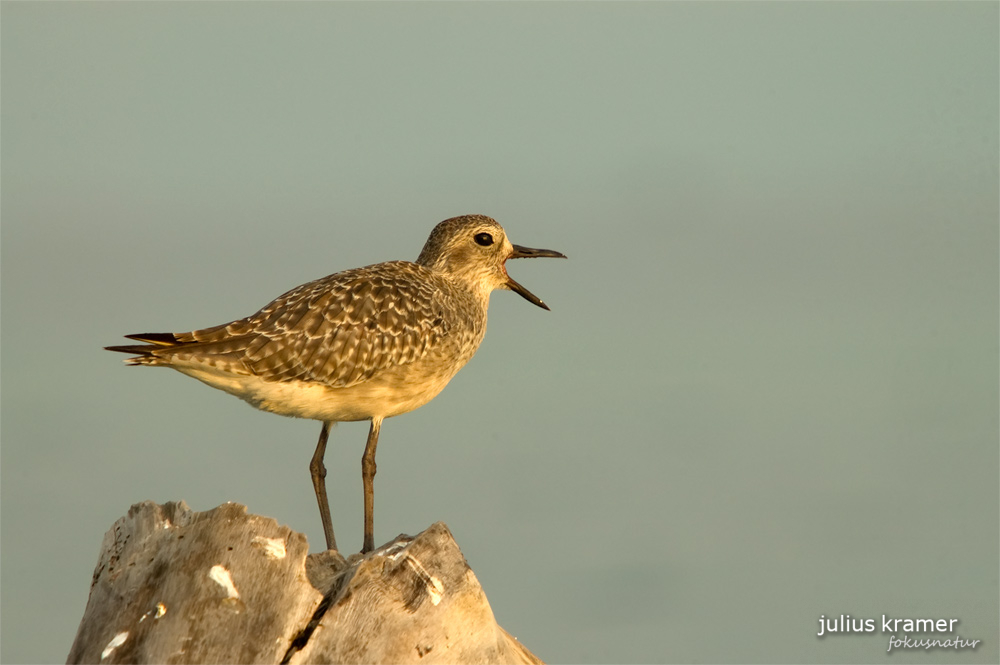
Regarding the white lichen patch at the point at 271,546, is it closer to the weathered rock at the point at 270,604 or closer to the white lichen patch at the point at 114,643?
the weathered rock at the point at 270,604

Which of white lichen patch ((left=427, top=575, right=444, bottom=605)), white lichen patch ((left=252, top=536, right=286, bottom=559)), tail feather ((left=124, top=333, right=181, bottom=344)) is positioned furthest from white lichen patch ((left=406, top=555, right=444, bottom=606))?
tail feather ((left=124, top=333, right=181, bottom=344))

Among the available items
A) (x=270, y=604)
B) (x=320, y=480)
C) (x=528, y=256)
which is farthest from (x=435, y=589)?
(x=528, y=256)

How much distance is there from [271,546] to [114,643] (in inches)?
46.8

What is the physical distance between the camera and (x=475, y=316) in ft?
41.0

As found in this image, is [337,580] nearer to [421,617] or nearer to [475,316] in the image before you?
[421,617]

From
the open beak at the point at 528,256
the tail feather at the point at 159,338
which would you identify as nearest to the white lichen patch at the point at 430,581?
the tail feather at the point at 159,338

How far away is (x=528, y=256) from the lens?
1330cm

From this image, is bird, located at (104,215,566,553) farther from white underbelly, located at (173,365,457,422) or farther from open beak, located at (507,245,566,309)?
open beak, located at (507,245,566,309)

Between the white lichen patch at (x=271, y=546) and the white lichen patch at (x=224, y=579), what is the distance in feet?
0.90

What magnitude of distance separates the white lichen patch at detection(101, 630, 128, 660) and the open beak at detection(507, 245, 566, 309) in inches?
275

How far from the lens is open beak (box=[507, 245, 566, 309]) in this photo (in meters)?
13.3

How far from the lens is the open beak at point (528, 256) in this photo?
13281 mm

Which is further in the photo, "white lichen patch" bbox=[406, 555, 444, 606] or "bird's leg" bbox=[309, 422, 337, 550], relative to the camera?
"bird's leg" bbox=[309, 422, 337, 550]

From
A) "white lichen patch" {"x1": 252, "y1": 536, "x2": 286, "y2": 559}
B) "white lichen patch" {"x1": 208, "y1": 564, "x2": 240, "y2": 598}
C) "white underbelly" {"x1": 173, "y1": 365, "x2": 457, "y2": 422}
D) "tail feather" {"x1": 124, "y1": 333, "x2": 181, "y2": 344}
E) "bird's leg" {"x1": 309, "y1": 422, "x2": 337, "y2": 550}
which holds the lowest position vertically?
"bird's leg" {"x1": 309, "y1": 422, "x2": 337, "y2": 550}
